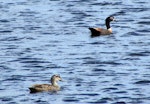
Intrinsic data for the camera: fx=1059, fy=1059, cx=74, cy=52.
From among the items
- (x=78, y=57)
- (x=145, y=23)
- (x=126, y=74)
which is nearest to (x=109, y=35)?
(x=145, y=23)

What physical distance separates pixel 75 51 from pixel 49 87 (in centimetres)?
763

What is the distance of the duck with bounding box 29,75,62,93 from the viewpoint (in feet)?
106

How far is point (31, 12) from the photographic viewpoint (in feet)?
171

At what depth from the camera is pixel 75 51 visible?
133ft

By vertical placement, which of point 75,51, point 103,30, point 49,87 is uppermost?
point 103,30

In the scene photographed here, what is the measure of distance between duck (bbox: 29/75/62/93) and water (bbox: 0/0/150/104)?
0.22 m

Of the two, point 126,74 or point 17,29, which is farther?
point 17,29

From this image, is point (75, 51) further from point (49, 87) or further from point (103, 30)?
point (49, 87)

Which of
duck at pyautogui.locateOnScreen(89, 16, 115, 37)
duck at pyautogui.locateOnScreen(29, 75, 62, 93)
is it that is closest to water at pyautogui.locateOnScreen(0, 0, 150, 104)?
duck at pyautogui.locateOnScreen(29, 75, 62, 93)

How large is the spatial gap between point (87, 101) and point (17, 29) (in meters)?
16.0

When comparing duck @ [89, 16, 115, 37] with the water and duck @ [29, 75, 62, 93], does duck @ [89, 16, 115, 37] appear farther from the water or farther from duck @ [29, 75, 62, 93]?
duck @ [29, 75, 62, 93]

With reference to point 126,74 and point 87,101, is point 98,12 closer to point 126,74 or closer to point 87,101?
point 126,74

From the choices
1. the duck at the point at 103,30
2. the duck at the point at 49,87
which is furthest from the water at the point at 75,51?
the duck at the point at 103,30

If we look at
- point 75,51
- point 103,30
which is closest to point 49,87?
point 75,51
